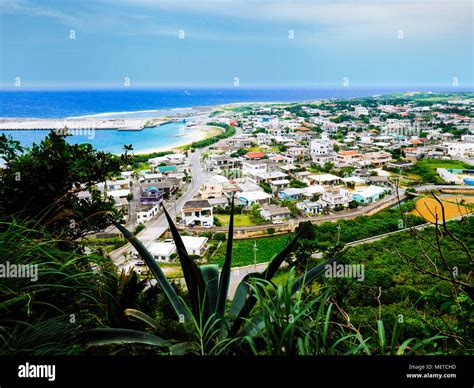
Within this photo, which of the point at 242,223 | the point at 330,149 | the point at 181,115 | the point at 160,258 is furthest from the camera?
the point at 330,149

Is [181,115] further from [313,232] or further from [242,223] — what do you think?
[313,232]

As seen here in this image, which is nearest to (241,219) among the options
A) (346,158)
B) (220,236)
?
(220,236)

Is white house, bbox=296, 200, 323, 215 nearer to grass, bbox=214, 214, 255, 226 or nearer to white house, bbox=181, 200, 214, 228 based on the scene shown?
grass, bbox=214, 214, 255, 226

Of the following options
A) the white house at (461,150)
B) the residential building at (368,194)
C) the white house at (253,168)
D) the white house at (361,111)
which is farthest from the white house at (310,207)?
the white house at (361,111)

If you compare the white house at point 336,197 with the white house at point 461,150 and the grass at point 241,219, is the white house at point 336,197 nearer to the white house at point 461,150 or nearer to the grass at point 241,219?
the grass at point 241,219

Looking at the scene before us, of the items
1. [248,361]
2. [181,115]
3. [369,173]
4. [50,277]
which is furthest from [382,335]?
[181,115]

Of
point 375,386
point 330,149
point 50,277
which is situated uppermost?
point 330,149

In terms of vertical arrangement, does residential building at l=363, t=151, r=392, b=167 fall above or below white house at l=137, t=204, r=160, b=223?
above

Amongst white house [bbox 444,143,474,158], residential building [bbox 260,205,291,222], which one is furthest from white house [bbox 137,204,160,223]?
white house [bbox 444,143,474,158]
